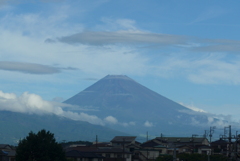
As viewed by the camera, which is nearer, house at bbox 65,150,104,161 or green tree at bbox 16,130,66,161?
green tree at bbox 16,130,66,161

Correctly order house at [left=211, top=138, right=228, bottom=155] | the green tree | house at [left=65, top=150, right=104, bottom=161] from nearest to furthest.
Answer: the green tree, house at [left=65, top=150, right=104, bottom=161], house at [left=211, top=138, right=228, bottom=155]

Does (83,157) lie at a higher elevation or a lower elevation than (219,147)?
lower

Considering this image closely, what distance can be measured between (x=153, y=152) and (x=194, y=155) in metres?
15.9

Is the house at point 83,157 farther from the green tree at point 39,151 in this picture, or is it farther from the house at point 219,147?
the house at point 219,147

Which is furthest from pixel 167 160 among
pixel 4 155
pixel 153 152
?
pixel 4 155

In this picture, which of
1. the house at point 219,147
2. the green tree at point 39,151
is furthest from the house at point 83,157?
the house at point 219,147

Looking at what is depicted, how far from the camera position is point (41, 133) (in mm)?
54469

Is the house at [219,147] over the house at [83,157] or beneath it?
over

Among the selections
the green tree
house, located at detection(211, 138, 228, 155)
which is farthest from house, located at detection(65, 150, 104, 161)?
house, located at detection(211, 138, 228, 155)

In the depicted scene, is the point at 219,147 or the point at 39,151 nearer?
the point at 39,151

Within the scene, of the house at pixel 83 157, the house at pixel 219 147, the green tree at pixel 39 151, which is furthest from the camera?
the house at pixel 219 147

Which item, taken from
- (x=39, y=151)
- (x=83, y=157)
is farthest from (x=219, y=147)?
(x=39, y=151)

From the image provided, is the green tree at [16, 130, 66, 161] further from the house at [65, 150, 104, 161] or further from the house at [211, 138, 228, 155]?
the house at [211, 138, 228, 155]

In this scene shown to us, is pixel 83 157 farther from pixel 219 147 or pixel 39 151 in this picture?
pixel 219 147
